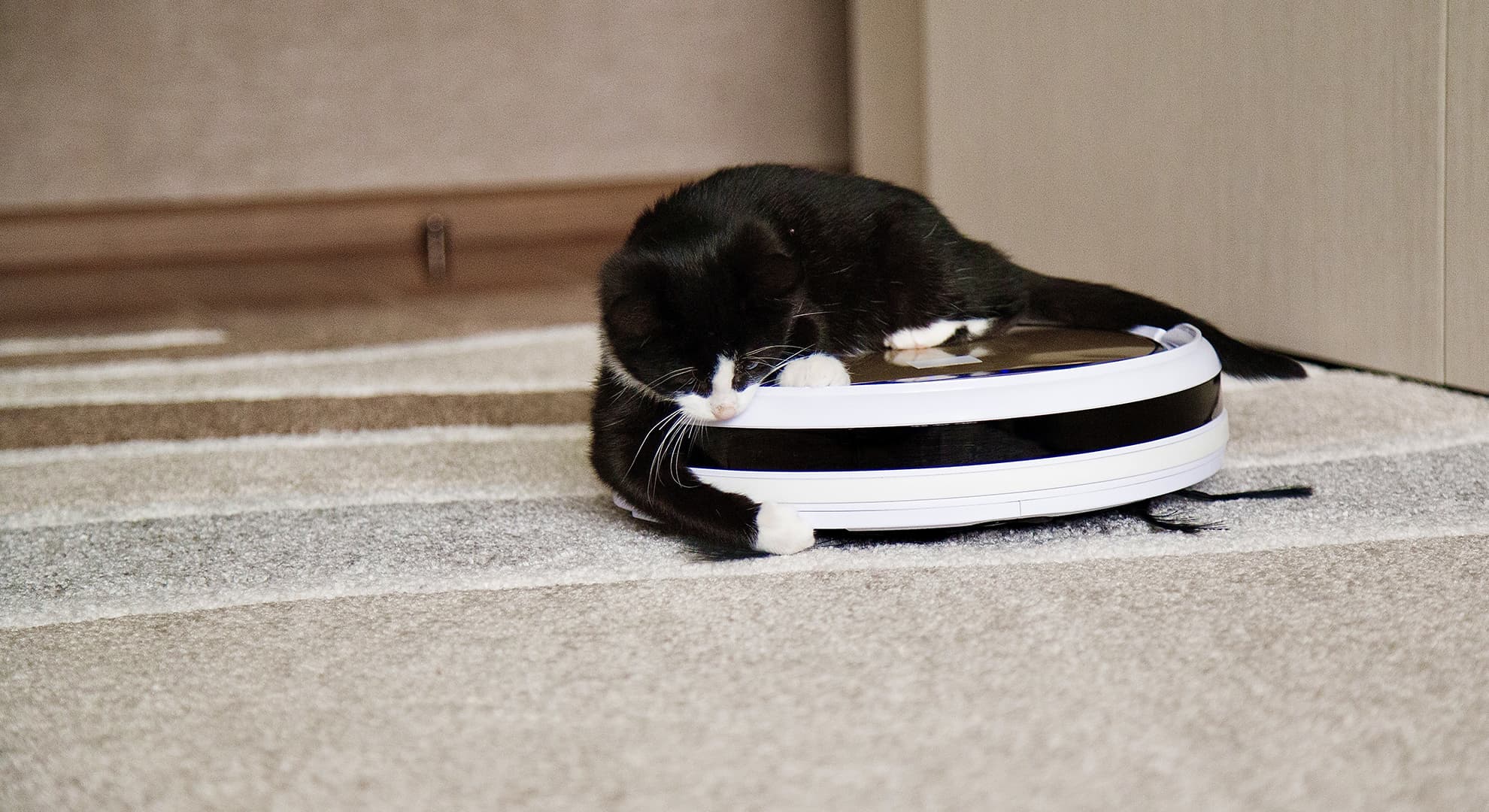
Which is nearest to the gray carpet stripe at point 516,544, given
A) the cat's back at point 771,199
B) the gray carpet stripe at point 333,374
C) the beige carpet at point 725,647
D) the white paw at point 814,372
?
the beige carpet at point 725,647

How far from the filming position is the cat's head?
0.90 metres

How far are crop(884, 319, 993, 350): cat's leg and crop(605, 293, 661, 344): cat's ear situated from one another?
0.24 m

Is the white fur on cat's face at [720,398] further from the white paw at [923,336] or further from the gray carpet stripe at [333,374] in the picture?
the gray carpet stripe at [333,374]

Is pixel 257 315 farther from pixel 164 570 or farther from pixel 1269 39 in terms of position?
pixel 1269 39

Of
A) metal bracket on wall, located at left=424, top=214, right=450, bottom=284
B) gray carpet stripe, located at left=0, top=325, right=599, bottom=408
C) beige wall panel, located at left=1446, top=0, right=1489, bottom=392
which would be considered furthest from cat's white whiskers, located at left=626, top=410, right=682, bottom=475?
metal bracket on wall, located at left=424, top=214, right=450, bottom=284

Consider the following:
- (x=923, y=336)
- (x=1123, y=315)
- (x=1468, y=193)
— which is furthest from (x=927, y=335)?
(x=1468, y=193)

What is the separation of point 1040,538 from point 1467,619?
0.27 meters

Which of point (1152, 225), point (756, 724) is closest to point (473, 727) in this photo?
point (756, 724)

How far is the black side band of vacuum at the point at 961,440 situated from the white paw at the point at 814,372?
0.05 m

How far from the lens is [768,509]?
849 mm

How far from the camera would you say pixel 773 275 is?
903 mm

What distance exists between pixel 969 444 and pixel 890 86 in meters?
2.04

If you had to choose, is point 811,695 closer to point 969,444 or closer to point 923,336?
point 969,444

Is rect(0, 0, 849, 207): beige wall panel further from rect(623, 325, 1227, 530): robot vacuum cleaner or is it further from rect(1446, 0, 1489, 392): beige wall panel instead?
rect(623, 325, 1227, 530): robot vacuum cleaner
